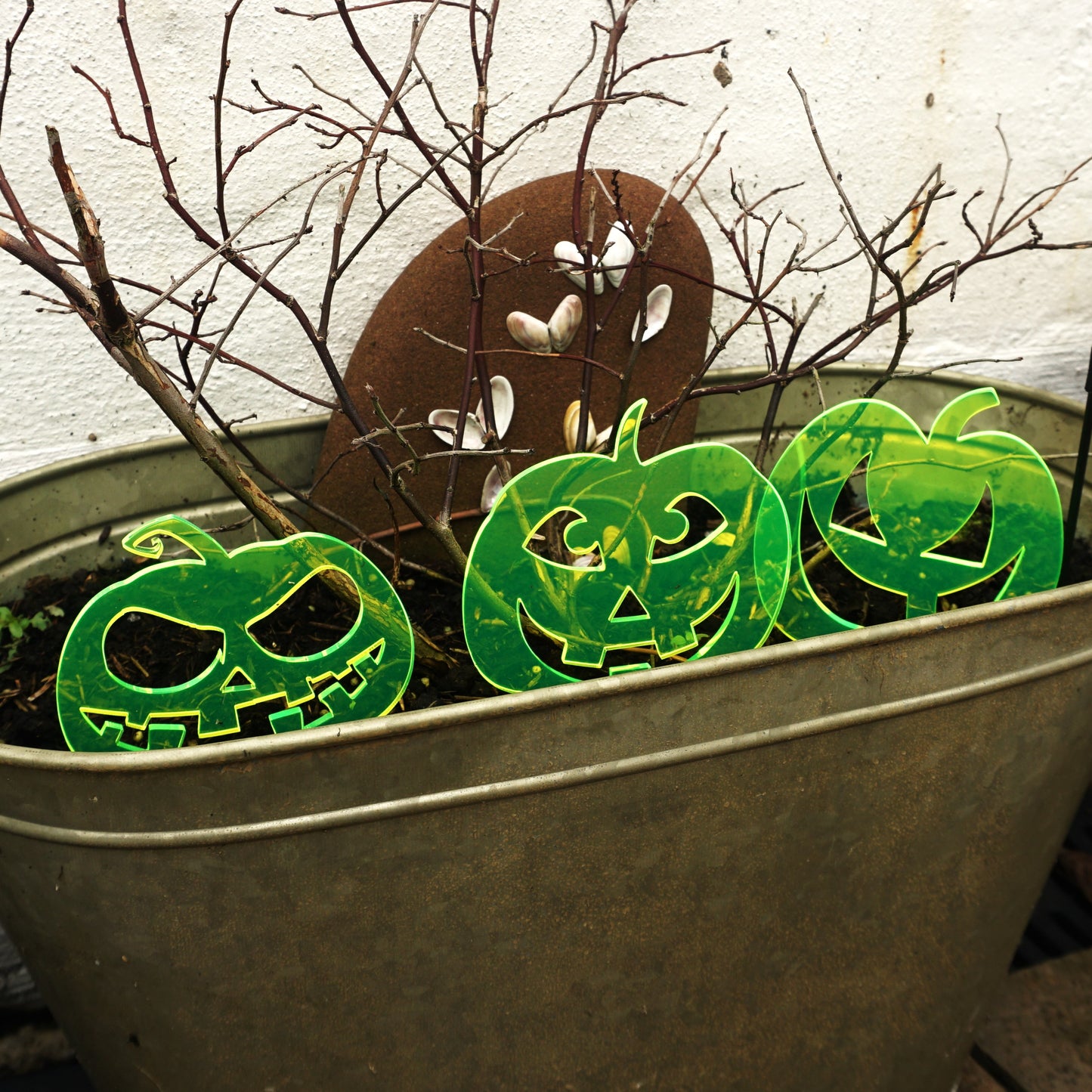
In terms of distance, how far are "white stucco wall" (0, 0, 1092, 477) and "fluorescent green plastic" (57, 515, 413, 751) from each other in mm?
492

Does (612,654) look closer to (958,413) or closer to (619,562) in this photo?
(619,562)

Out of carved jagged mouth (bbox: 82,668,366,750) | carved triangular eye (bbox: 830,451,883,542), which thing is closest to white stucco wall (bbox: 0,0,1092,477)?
carved triangular eye (bbox: 830,451,883,542)

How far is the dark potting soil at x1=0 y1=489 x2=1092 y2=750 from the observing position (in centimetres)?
88

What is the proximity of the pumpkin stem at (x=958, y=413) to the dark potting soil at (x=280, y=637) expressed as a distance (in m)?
0.17

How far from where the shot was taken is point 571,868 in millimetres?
763

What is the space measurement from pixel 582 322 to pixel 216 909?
0.66 metres

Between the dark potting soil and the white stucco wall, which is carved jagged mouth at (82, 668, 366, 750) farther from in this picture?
the white stucco wall

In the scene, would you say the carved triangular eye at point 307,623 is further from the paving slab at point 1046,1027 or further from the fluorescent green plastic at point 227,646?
the paving slab at point 1046,1027

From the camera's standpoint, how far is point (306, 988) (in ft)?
2.46

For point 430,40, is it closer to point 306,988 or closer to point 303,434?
point 303,434

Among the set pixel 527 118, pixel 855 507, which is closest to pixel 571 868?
pixel 855 507

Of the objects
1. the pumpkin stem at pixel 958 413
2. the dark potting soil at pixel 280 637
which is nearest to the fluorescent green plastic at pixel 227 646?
the dark potting soil at pixel 280 637

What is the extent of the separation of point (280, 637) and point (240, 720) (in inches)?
5.8

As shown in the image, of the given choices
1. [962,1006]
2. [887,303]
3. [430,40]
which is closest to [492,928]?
[962,1006]
